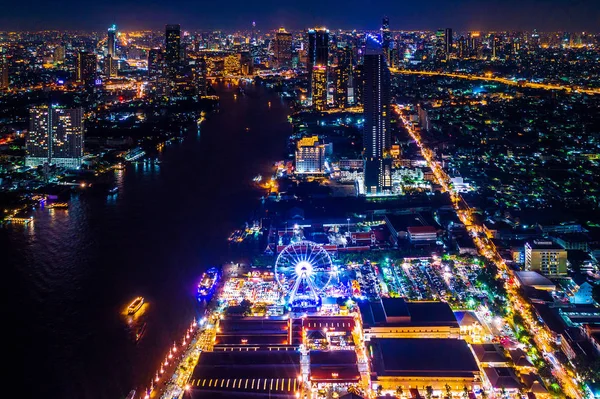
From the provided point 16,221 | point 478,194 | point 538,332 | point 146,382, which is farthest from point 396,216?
point 16,221

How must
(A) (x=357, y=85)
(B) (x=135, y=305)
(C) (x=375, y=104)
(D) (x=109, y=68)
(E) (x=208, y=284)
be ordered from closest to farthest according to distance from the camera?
1. (B) (x=135, y=305)
2. (E) (x=208, y=284)
3. (C) (x=375, y=104)
4. (A) (x=357, y=85)
5. (D) (x=109, y=68)

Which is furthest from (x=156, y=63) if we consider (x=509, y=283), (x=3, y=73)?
(x=509, y=283)

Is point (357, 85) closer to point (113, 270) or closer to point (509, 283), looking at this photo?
point (509, 283)

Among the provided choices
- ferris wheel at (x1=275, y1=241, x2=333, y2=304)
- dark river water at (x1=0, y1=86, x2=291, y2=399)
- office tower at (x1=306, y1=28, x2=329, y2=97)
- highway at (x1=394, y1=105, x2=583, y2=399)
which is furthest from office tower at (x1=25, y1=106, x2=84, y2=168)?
office tower at (x1=306, y1=28, x2=329, y2=97)

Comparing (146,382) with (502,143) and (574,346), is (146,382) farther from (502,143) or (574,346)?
(502,143)

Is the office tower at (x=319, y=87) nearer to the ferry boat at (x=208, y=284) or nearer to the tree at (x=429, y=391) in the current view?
the ferry boat at (x=208, y=284)

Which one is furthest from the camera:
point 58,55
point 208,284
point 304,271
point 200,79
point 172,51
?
point 58,55
